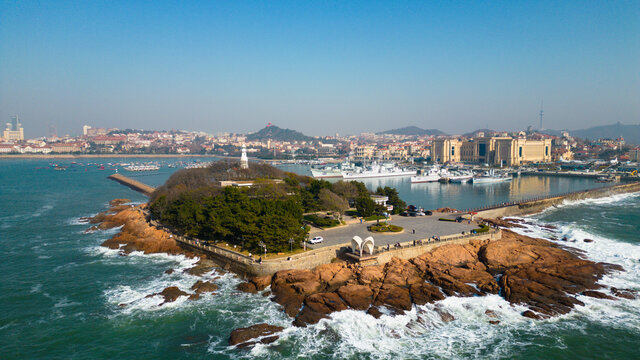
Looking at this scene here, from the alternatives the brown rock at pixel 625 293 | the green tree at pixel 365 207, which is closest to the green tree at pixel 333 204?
the green tree at pixel 365 207

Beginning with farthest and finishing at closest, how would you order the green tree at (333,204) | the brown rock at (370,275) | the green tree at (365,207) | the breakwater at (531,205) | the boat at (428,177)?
the boat at (428,177) → the breakwater at (531,205) → the green tree at (365,207) → the green tree at (333,204) → the brown rock at (370,275)

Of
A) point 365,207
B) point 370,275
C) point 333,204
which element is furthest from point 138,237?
point 370,275

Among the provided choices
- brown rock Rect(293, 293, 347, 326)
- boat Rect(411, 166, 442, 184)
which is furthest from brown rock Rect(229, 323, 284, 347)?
boat Rect(411, 166, 442, 184)

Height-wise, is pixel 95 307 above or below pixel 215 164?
below

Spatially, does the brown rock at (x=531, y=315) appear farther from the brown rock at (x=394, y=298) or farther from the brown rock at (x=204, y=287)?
the brown rock at (x=204, y=287)

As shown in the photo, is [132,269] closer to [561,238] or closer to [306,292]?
[306,292]

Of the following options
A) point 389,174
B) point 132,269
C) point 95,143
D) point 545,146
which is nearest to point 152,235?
point 132,269
